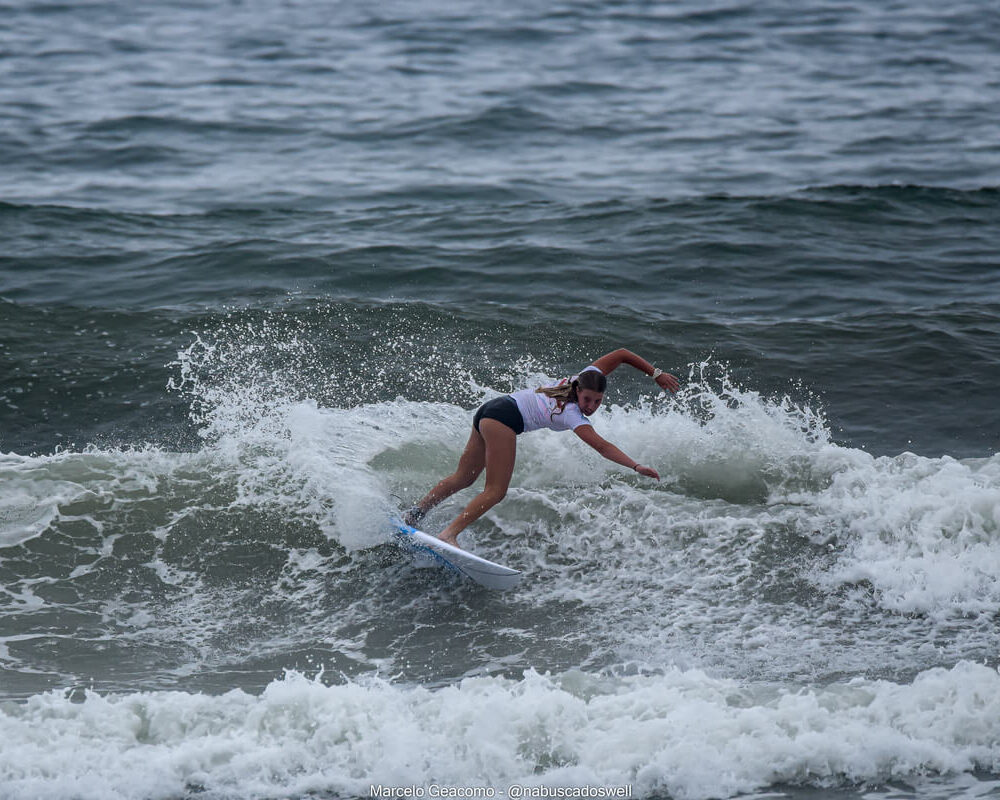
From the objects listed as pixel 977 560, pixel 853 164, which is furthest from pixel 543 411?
pixel 853 164

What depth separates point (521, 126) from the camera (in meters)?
23.3

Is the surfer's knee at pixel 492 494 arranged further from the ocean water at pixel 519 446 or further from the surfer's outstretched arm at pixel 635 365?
the surfer's outstretched arm at pixel 635 365

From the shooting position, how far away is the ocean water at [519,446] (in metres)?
6.66

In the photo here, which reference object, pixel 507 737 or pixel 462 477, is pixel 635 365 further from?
pixel 507 737

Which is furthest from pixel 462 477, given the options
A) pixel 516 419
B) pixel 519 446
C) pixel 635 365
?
pixel 635 365

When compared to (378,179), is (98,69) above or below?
above

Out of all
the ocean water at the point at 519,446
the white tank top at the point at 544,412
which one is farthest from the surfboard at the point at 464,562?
the white tank top at the point at 544,412

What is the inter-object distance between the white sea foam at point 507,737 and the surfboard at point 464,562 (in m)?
1.50

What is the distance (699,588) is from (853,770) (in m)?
2.24

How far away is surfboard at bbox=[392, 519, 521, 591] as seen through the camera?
27.9 feet

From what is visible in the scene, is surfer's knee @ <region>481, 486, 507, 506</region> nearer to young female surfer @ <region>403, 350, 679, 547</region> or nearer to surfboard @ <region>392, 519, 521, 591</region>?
young female surfer @ <region>403, 350, 679, 547</region>

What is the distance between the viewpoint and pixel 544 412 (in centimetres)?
876

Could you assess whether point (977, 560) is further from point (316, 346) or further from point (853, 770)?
point (316, 346)

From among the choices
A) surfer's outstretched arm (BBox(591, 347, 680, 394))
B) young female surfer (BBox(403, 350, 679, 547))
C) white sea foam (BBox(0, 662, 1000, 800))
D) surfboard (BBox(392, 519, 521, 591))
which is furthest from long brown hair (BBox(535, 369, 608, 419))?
white sea foam (BBox(0, 662, 1000, 800))
